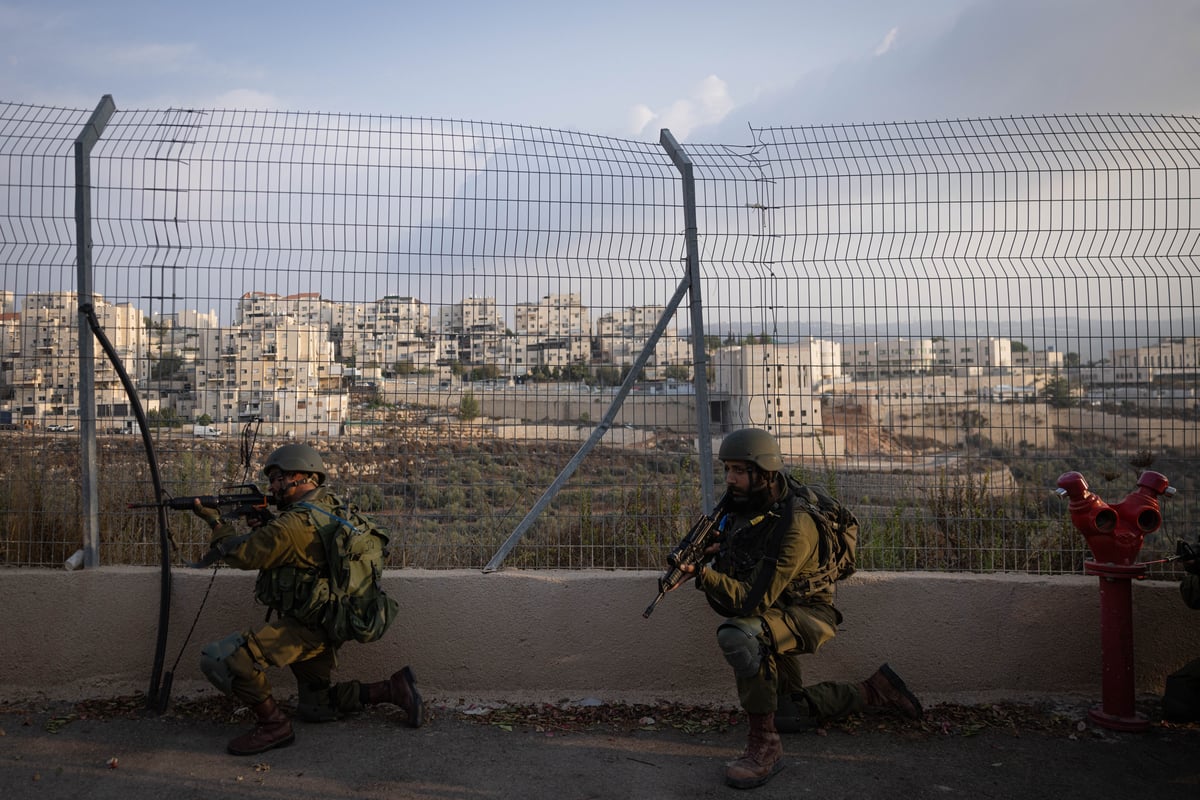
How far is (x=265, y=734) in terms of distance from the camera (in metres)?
4.69

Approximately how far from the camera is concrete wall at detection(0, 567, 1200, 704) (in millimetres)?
5418

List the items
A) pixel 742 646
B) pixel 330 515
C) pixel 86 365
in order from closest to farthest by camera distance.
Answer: pixel 742 646, pixel 330 515, pixel 86 365

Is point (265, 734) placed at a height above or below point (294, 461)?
below

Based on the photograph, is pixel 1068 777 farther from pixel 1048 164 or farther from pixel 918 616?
pixel 1048 164

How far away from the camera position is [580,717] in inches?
205

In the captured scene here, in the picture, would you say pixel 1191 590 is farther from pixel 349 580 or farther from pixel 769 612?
pixel 349 580

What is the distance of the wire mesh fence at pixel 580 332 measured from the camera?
5.57 meters

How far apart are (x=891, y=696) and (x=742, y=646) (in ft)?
4.11

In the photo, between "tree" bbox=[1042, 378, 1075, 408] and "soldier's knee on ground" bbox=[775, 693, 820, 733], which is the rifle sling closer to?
"soldier's knee on ground" bbox=[775, 693, 820, 733]

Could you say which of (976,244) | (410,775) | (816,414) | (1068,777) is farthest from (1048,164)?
(410,775)

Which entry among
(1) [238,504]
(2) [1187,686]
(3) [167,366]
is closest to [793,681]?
(2) [1187,686]

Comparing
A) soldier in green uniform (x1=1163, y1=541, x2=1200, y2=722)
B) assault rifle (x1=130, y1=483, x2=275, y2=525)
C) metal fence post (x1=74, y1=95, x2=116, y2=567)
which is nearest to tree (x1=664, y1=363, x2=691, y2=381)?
assault rifle (x1=130, y1=483, x2=275, y2=525)

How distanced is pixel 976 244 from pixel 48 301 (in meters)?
5.63

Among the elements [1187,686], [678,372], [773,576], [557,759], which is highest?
[678,372]
